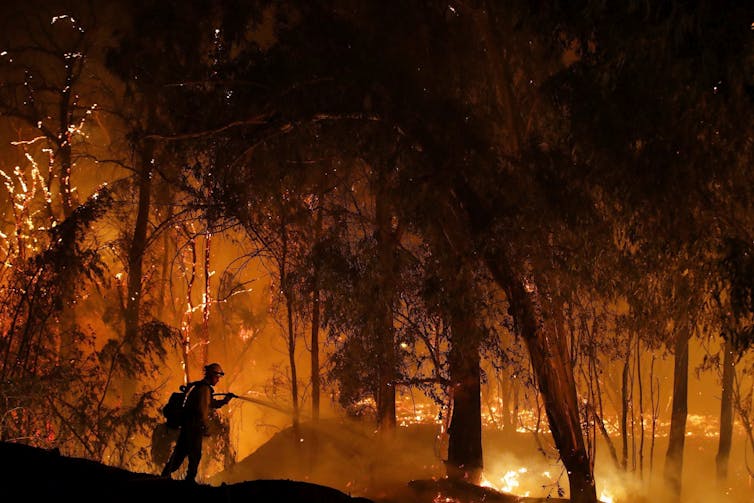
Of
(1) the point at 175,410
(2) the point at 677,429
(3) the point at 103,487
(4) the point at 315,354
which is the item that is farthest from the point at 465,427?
(3) the point at 103,487

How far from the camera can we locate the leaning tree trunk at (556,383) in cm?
946

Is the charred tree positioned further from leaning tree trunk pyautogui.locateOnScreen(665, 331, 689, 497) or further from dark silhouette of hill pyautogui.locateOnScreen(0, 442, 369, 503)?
leaning tree trunk pyautogui.locateOnScreen(665, 331, 689, 497)

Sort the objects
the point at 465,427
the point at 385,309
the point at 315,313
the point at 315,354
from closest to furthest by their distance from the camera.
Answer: the point at 385,309 → the point at 465,427 → the point at 315,313 → the point at 315,354

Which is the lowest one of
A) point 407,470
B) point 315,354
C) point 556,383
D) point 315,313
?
point 407,470

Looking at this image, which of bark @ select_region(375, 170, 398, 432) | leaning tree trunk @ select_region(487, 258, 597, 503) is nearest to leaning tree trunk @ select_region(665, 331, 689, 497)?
bark @ select_region(375, 170, 398, 432)

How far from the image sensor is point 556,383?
9.79m

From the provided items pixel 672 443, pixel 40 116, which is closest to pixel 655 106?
pixel 672 443

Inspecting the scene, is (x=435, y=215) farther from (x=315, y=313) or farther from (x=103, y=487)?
(x=315, y=313)

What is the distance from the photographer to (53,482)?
17.6 ft

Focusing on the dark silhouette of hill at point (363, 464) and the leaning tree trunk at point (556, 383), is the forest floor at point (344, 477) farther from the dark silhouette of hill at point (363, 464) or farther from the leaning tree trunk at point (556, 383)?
the leaning tree trunk at point (556, 383)

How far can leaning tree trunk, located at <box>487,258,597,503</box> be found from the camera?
9461mm

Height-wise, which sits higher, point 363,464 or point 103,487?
point 103,487

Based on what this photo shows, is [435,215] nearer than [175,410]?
No

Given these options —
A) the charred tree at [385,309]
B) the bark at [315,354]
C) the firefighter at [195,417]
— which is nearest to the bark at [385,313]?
the charred tree at [385,309]
